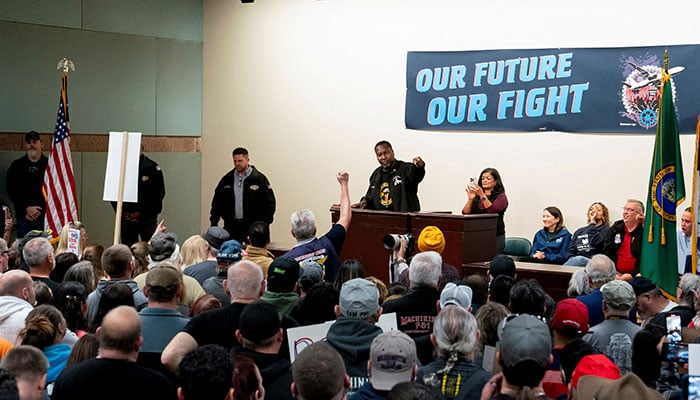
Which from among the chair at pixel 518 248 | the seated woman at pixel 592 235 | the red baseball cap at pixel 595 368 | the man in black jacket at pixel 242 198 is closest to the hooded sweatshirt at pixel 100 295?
the red baseball cap at pixel 595 368

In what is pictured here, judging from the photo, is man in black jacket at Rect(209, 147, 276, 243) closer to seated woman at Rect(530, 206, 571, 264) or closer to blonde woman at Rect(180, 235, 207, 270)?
seated woman at Rect(530, 206, 571, 264)

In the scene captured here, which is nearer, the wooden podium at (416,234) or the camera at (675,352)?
the camera at (675,352)

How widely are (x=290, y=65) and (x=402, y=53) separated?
5.91 ft

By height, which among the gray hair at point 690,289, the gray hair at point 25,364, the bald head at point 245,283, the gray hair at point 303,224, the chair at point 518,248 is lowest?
the chair at point 518,248

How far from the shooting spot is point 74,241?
285 inches

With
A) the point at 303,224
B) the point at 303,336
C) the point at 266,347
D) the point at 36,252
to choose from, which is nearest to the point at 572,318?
the point at 303,336

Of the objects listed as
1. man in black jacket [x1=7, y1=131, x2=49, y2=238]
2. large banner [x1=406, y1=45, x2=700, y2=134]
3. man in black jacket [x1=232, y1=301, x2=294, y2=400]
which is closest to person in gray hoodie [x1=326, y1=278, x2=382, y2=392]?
man in black jacket [x1=232, y1=301, x2=294, y2=400]

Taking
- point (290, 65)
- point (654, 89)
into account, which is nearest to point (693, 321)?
point (654, 89)

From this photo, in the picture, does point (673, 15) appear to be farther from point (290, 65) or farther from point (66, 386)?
point (66, 386)

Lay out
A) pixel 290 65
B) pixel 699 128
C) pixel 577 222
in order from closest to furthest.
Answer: pixel 699 128
pixel 577 222
pixel 290 65

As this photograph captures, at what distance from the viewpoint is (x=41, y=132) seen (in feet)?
38.9

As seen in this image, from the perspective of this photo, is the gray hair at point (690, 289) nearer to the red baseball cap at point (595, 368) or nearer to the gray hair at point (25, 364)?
the red baseball cap at point (595, 368)

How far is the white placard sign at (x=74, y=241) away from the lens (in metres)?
7.21

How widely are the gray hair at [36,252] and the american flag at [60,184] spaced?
3.54 metres
